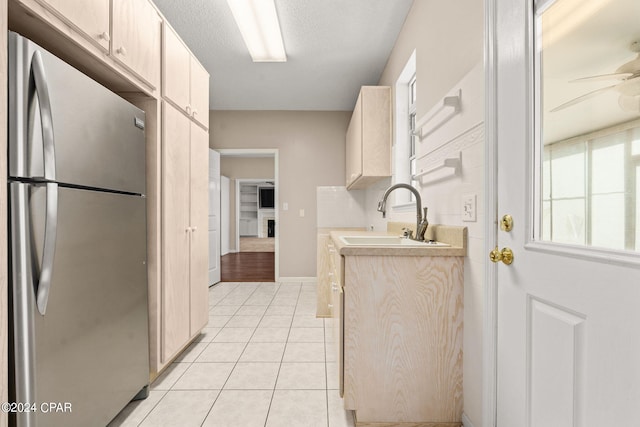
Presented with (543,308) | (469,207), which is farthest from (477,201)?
(543,308)

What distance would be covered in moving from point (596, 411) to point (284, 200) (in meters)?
4.24

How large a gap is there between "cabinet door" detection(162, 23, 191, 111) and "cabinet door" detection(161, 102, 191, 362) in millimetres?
88

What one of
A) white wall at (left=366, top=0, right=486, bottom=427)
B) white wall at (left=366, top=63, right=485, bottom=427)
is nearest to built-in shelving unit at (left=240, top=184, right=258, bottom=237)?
white wall at (left=366, top=0, right=486, bottom=427)

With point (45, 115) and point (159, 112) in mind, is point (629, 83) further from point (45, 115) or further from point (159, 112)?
point (159, 112)

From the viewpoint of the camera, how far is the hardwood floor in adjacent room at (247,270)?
16.2ft

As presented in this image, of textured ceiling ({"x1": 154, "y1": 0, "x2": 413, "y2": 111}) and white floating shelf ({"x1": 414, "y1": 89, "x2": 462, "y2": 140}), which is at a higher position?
textured ceiling ({"x1": 154, "y1": 0, "x2": 413, "y2": 111})

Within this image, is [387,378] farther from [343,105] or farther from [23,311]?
[343,105]

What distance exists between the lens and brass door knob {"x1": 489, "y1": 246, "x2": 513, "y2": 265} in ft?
3.66

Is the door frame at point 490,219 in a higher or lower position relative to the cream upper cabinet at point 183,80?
lower

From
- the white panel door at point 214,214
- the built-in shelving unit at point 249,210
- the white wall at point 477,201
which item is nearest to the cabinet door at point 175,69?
the white wall at point 477,201

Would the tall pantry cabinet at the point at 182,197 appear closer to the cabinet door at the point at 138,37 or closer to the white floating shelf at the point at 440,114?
the cabinet door at the point at 138,37

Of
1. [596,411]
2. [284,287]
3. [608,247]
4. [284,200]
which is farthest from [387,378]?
[284,200]

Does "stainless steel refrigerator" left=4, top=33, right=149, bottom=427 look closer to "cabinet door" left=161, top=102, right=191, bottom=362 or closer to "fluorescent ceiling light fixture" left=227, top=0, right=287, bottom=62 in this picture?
"cabinet door" left=161, top=102, right=191, bottom=362

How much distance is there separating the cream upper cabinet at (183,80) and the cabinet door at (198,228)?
0.15 meters
